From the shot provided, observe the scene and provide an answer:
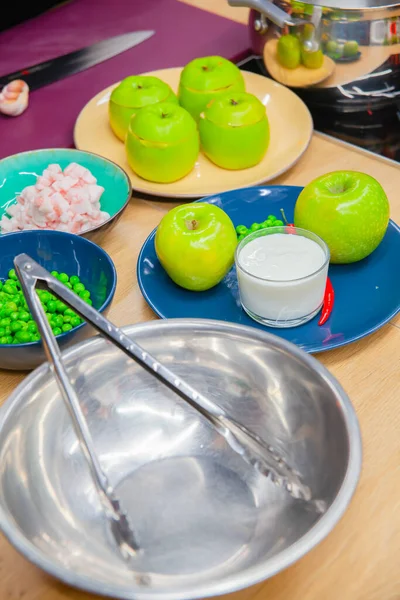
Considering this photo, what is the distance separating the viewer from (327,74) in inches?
43.2

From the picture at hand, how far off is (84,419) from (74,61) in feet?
3.12

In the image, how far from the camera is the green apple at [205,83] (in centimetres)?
112

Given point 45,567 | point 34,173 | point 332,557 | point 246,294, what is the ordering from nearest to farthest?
point 45,567, point 332,557, point 246,294, point 34,173

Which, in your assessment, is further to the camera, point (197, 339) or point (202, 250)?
point (202, 250)

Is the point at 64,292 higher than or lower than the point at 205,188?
higher

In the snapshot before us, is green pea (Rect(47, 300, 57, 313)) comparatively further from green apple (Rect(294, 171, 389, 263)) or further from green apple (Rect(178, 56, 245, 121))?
green apple (Rect(178, 56, 245, 121))

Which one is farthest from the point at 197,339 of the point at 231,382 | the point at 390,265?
the point at 390,265

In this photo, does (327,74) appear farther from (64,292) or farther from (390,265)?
(64,292)

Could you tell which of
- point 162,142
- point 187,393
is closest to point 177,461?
point 187,393

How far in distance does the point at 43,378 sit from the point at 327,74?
693mm

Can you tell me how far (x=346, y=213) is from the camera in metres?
0.85

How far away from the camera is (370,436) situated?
0.71m

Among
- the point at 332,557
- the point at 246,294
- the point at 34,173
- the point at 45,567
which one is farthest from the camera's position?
the point at 34,173

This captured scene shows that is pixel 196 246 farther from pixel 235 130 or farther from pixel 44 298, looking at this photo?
pixel 235 130
